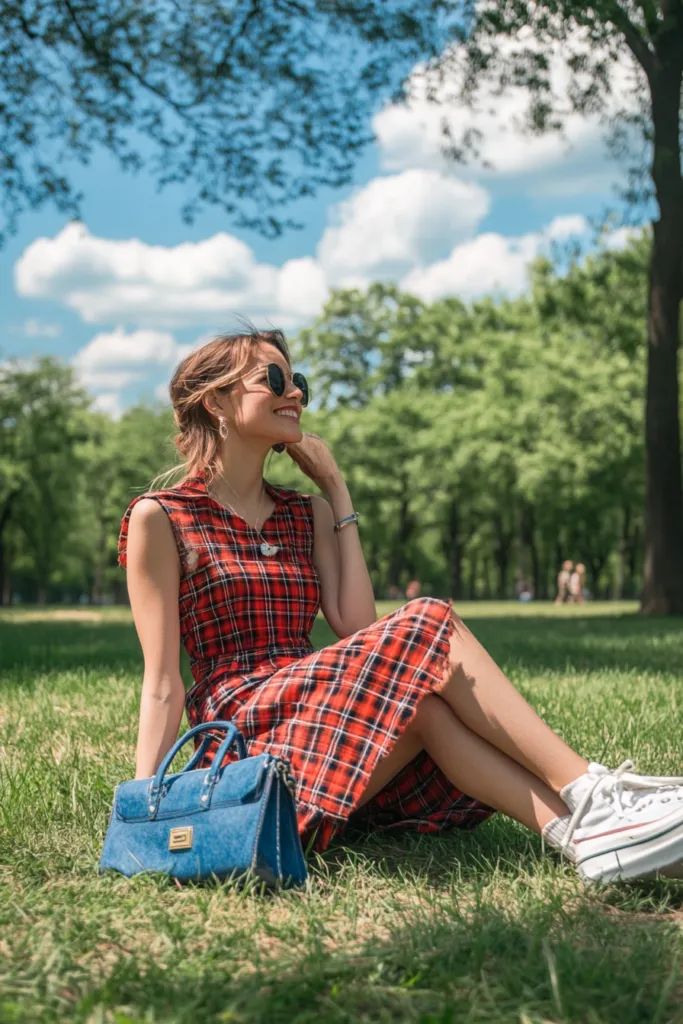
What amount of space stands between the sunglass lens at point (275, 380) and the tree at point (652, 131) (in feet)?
42.0

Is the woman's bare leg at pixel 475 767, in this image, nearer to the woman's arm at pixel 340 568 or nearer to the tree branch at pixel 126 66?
the woman's arm at pixel 340 568

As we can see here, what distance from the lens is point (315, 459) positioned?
13.7 ft

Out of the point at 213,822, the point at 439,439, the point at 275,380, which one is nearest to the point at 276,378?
the point at 275,380

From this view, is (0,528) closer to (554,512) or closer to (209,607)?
(554,512)

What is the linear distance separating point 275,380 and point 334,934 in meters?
1.84

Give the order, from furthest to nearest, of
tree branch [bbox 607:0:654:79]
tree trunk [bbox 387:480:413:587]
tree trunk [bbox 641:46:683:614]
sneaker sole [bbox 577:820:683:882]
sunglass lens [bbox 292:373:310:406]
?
1. tree trunk [bbox 387:480:413:587]
2. tree trunk [bbox 641:46:683:614]
3. tree branch [bbox 607:0:654:79]
4. sunglass lens [bbox 292:373:310:406]
5. sneaker sole [bbox 577:820:683:882]

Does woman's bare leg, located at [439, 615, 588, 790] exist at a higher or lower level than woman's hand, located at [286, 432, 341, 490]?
lower

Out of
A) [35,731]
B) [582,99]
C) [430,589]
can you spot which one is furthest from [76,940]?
[430,589]

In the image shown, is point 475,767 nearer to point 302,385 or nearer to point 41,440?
point 302,385

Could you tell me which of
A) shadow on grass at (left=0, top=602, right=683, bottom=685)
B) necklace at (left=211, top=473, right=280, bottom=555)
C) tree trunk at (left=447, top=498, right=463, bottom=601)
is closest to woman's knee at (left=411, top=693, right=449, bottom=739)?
necklace at (left=211, top=473, right=280, bottom=555)

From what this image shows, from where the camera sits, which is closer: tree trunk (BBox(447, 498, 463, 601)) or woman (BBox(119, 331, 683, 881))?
woman (BBox(119, 331, 683, 881))

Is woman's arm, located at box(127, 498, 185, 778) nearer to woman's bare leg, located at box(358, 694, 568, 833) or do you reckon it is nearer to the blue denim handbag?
the blue denim handbag

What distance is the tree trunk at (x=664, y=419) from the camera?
16.4 metres

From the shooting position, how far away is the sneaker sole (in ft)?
10.0
